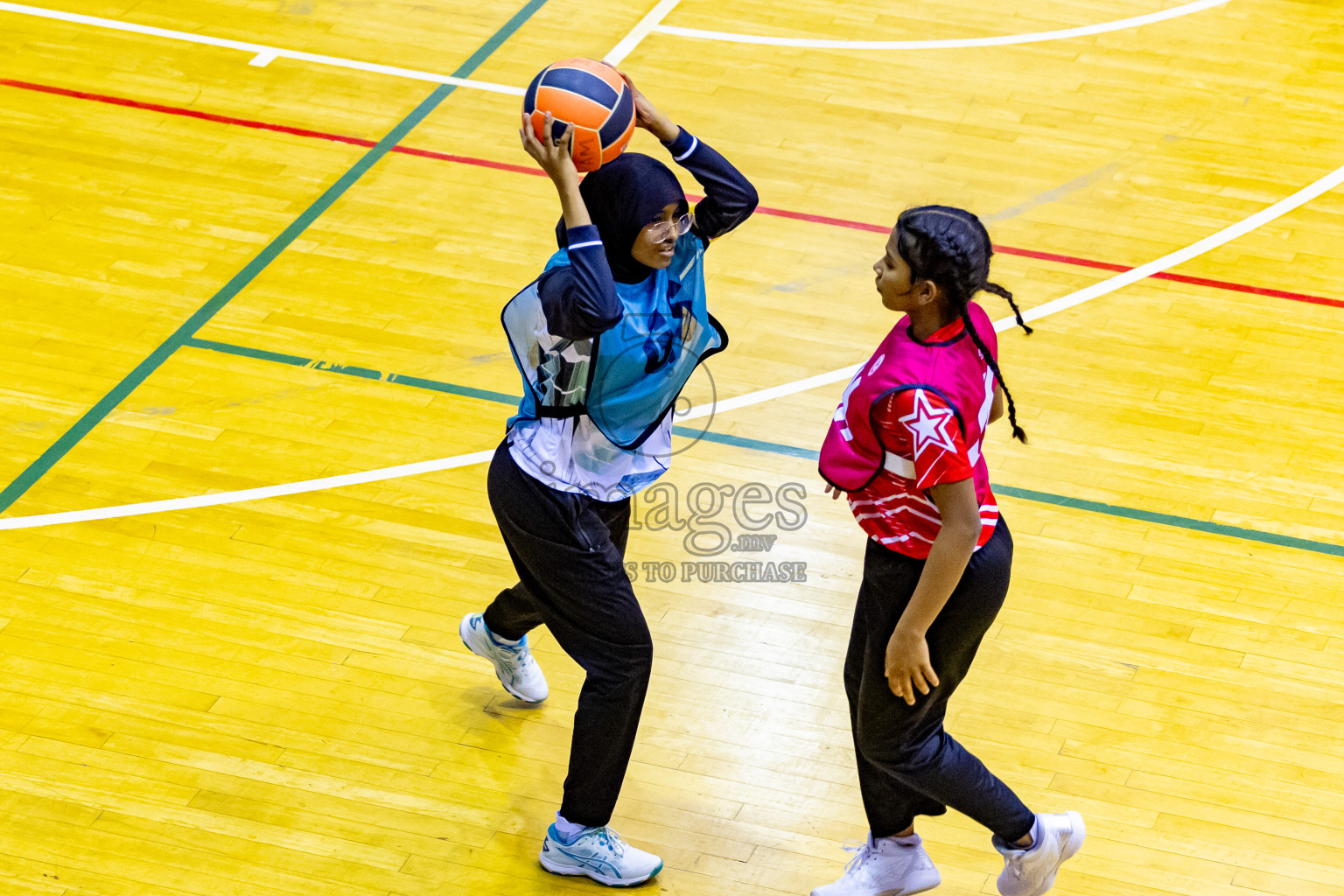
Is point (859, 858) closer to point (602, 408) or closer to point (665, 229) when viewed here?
point (602, 408)

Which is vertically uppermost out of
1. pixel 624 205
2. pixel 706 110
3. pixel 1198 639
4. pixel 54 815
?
pixel 624 205

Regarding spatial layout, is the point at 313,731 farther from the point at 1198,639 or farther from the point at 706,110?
the point at 706,110

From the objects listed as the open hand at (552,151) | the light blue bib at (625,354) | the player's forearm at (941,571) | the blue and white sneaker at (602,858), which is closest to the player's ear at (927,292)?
the player's forearm at (941,571)

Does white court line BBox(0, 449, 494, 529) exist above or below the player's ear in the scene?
below

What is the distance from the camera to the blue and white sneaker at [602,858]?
3.81 meters

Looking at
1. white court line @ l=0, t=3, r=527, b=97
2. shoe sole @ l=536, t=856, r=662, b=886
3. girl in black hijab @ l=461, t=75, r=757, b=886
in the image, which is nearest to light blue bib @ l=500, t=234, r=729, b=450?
girl in black hijab @ l=461, t=75, r=757, b=886

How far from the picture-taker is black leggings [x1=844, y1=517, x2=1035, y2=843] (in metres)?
3.29

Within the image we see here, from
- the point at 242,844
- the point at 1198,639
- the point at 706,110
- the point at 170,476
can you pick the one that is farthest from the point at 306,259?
the point at 1198,639

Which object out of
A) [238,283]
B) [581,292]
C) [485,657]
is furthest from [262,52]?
[581,292]

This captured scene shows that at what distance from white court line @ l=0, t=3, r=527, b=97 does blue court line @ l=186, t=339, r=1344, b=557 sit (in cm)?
249

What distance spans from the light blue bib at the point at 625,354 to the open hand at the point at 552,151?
0.59 ft

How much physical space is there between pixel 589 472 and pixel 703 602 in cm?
134

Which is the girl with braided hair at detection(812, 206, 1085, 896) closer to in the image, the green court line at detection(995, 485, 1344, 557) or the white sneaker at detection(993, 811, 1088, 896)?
the white sneaker at detection(993, 811, 1088, 896)

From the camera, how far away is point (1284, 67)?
808 cm
